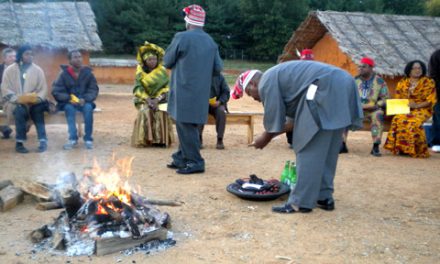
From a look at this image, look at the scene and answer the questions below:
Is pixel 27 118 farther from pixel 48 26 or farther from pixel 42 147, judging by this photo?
pixel 48 26

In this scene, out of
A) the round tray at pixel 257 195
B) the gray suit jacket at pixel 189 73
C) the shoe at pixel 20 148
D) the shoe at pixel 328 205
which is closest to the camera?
the shoe at pixel 328 205

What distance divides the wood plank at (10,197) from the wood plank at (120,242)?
1.60 metres

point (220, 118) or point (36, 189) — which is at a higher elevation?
point (220, 118)

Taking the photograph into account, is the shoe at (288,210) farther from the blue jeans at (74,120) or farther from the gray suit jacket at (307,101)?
the blue jeans at (74,120)

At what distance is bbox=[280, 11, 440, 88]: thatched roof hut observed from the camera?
39.2 ft

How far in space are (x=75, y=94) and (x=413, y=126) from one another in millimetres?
5673

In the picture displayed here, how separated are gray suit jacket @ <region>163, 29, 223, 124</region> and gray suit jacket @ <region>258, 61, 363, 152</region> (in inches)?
73.2

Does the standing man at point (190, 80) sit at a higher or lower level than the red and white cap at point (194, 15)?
lower

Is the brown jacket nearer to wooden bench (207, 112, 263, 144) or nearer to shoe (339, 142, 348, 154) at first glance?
wooden bench (207, 112, 263, 144)

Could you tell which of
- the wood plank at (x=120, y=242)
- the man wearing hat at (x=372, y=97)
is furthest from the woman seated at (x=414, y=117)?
the wood plank at (x=120, y=242)

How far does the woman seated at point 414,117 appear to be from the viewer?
8.35 meters

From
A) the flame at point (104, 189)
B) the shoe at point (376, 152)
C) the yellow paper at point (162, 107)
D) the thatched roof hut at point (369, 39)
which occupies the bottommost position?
the shoe at point (376, 152)

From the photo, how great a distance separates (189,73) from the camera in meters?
6.60

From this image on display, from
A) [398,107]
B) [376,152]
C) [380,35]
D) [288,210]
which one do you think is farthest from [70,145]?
[380,35]
